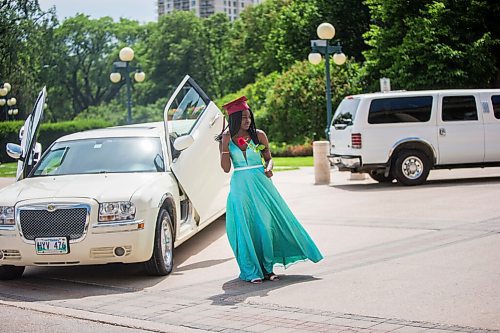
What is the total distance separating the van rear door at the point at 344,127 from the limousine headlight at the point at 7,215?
948 cm

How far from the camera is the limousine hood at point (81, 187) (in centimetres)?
900

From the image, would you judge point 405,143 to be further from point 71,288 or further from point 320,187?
point 71,288

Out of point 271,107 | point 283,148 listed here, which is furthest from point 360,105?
point 271,107

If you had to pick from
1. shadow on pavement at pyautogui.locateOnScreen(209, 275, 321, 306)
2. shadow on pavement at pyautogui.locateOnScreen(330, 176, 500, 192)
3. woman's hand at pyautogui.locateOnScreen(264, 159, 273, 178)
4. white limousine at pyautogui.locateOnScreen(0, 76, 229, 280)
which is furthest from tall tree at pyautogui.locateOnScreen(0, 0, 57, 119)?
shadow on pavement at pyautogui.locateOnScreen(209, 275, 321, 306)

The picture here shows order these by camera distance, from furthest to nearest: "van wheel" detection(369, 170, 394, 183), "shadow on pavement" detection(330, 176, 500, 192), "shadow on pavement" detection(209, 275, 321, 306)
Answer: "van wheel" detection(369, 170, 394, 183)
"shadow on pavement" detection(330, 176, 500, 192)
"shadow on pavement" detection(209, 275, 321, 306)

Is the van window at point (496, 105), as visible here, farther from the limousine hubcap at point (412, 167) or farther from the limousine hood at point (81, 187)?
the limousine hood at point (81, 187)

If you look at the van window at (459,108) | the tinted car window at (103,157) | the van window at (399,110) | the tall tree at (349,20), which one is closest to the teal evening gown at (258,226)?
the tinted car window at (103,157)

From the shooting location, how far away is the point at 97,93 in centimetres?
9181

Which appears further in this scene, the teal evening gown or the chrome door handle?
the chrome door handle

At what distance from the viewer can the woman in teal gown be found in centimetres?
848

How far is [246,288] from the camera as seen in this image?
328 inches

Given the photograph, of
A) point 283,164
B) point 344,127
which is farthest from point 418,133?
point 283,164

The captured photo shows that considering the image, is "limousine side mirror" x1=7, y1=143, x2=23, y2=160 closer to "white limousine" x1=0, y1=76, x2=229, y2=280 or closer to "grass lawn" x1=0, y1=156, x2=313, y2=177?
"white limousine" x1=0, y1=76, x2=229, y2=280

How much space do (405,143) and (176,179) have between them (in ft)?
26.2
